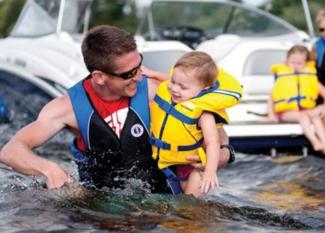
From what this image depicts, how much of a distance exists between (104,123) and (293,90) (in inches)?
159

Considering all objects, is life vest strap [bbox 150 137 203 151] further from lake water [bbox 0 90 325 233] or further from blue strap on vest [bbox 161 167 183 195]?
lake water [bbox 0 90 325 233]

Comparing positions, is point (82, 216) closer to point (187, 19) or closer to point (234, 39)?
point (234, 39)

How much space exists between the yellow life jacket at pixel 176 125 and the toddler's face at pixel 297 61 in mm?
3585

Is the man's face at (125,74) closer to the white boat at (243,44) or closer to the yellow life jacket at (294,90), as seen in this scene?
the white boat at (243,44)

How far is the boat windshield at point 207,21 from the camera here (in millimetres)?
10812

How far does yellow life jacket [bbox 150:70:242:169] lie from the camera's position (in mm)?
5184

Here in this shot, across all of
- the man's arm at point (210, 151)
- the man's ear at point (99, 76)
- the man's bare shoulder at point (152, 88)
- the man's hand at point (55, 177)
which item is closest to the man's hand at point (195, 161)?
the man's arm at point (210, 151)

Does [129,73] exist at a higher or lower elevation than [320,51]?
lower

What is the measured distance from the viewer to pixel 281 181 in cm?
738

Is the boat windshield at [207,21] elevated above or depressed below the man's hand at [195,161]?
above

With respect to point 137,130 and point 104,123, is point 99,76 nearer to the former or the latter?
point 104,123

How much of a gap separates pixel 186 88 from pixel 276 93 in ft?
12.2

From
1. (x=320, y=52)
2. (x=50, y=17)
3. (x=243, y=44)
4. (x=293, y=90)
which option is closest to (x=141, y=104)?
(x=293, y=90)

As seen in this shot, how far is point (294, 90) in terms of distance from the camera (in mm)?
8742
